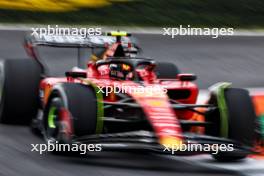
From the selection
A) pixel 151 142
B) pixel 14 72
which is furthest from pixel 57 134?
pixel 14 72

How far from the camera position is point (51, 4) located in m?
18.1

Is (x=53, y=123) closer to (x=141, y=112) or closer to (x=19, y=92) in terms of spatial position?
(x=141, y=112)

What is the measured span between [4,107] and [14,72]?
1.47 feet

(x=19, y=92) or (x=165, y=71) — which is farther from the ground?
(x=165, y=71)

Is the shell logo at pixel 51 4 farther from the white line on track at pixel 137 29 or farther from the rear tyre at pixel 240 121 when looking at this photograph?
the rear tyre at pixel 240 121

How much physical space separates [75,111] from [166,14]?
10.8 metres

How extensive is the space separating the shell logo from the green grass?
136 mm

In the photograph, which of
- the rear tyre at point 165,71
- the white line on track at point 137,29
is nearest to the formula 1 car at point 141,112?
the rear tyre at point 165,71

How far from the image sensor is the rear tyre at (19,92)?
33.9 ft

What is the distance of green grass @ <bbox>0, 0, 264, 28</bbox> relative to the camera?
17766mm

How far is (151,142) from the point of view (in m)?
7.96

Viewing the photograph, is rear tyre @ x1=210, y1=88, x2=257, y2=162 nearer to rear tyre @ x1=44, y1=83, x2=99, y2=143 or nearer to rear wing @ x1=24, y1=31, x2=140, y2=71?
rear tyre @ x1=44, y1=83, x2=99, y2=143

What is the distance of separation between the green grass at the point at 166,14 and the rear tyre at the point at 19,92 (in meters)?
6.93

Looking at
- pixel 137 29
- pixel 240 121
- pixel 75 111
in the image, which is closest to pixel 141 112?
pixel 75 111
